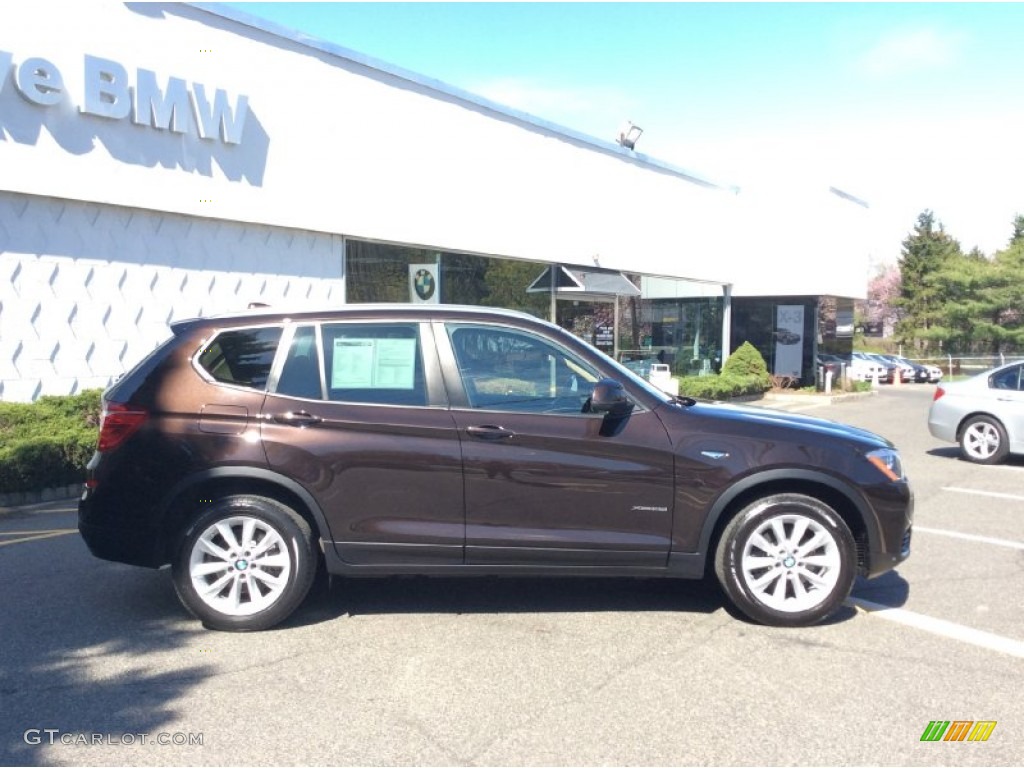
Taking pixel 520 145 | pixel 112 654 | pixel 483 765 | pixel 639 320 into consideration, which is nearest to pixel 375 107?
pixel 520 145

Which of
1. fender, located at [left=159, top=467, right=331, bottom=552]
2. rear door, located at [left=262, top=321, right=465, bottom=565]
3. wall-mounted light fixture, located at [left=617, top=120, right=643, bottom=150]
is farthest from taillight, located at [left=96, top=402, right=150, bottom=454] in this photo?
wall-mounted light fixture, located at [left=617, top=120, right=643, bottom=150]

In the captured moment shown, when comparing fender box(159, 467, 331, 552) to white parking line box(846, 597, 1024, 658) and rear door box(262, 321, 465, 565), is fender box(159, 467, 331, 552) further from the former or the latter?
white parking line box(846, 597, 1024, 658)

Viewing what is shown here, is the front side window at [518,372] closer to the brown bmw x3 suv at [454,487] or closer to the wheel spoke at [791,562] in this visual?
the brown bmw x3 suv at [454,487]

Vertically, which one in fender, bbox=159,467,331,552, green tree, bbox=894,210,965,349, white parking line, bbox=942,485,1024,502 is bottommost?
white parking line, bbox=942,485,1024,502

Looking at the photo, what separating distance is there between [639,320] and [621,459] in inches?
645

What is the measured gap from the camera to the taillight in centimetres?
478

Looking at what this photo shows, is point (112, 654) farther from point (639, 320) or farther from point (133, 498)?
point (639, 320)

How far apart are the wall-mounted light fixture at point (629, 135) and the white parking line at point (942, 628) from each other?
16.8m

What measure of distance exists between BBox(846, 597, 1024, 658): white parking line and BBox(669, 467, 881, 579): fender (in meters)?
0.52

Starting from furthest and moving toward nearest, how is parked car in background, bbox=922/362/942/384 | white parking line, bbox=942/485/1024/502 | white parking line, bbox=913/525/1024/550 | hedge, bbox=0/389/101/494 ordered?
parked car in background, bbox=922/362/942/384 < white parking line, bbox=942/485/1024/502 < hedge, bbox=0/389/101/494 < white parking line, bbox=913/525/1024/550

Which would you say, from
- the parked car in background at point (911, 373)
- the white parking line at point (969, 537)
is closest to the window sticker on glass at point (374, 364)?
the white parking line at point (969, 537)

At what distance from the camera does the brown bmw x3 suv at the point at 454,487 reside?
15.5 ft

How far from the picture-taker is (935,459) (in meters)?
12.1

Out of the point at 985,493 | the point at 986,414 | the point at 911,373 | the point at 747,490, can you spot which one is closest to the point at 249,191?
the point at 747,490
